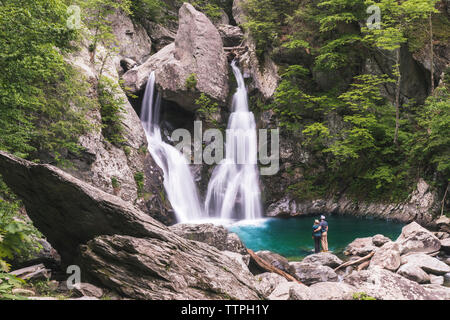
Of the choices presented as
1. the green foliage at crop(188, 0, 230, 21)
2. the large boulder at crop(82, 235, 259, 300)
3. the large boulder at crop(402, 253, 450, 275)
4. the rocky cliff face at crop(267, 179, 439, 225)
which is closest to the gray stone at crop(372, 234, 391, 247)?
the large boulder at crop(402, 253, 450, 275)

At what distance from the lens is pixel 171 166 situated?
677 inches

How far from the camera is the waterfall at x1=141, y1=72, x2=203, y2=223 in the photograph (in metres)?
16.3

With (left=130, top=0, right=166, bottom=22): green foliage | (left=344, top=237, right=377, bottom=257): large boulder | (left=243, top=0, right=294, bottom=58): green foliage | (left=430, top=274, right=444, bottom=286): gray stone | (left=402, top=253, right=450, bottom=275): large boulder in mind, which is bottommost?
(left=344, top=237, right=377, bottom=257): large boulder

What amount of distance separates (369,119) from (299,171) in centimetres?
Answer: 524

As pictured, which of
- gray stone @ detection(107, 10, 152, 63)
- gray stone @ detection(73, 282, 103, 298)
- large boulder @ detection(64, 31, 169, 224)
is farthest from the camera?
gray stone @ detection(107, 10, 152, 63)

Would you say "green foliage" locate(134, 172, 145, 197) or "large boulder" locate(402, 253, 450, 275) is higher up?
"green foliage" locate(134, 172, 145, 197)

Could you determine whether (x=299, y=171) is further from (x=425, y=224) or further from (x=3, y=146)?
(x=3, y=146)

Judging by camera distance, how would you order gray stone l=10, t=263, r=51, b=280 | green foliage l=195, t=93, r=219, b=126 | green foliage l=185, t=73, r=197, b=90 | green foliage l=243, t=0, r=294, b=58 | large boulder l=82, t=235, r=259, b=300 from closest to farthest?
large boulder l=82, t=235, r=259, b=300
gray stone l=10, t=263, r=51, b=280
green foliage l=185, t=73, r=197, b=90
green foliage l=195, t=93, r=219, b=126
green foliage l=243, t=0, r=294, b=58

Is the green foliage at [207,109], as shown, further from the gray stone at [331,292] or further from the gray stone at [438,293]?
the gray stone at [438,293]

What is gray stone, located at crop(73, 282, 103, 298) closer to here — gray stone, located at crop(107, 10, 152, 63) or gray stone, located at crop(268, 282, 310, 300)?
gray stone, located at crop(268, 282, 310, 300)

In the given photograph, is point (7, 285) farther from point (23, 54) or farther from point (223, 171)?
point (223, 171)

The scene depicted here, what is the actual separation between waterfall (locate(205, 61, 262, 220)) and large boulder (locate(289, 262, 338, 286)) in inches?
362

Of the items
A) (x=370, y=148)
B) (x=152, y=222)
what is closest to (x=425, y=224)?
(x=370, y=148)

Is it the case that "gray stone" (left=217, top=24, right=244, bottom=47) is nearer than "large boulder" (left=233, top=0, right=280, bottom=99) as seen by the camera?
No
